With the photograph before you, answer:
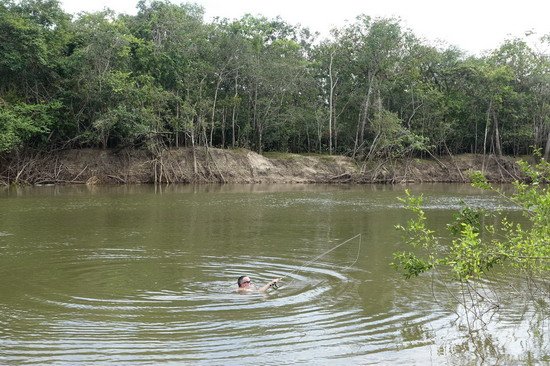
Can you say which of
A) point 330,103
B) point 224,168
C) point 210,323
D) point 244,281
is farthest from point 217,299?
point 330,103

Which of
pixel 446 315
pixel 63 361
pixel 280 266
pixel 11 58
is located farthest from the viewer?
pixel 11 58

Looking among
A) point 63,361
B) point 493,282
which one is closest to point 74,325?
point 63,361

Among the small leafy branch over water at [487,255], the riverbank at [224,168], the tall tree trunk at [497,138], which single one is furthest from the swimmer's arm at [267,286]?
the tall tree trunk at [497,138]

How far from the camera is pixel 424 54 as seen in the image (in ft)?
168

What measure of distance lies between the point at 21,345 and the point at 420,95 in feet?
155

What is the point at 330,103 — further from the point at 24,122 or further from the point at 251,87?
the point at 24,122

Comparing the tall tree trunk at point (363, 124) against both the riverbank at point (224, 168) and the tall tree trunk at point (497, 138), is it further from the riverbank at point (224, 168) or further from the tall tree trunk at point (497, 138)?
the tall tree trunk at point (497, 138)

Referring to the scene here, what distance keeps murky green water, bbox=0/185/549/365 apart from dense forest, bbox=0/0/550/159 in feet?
67.2

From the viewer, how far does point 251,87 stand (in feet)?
160

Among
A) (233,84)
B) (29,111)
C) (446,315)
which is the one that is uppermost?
(233,84)

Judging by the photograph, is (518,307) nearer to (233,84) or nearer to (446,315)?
(446,315)

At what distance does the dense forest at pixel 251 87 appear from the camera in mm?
40969

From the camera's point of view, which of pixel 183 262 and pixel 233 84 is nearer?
pixel 183 262

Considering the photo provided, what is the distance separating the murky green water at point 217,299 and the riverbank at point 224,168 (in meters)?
21.0
